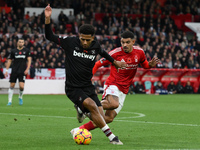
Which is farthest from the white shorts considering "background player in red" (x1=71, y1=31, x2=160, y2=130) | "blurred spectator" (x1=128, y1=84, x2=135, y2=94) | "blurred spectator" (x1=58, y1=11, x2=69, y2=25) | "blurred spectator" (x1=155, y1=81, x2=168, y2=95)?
"blurred spectator" (x1=58, y1=11, x2=69, y2=25)

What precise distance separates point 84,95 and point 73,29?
84.4 ft

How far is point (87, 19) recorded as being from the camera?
115 ft

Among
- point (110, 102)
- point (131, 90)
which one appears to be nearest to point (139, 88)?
point (131, 90)

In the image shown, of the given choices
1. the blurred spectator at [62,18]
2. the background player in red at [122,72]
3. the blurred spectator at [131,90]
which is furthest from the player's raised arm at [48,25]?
the blurred spectator at [62,18]

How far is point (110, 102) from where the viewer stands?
9656mm

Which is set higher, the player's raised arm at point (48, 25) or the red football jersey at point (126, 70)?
the player's raised arm at point (48, 25)

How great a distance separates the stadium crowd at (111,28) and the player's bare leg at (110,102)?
18.5 meters

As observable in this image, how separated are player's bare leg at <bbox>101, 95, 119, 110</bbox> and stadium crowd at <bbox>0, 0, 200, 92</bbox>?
1847 centimetres

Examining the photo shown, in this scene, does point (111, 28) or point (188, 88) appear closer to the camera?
point (188, 88)

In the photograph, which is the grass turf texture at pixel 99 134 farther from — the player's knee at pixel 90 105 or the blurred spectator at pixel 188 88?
the blurred spectator at pixel 188 88

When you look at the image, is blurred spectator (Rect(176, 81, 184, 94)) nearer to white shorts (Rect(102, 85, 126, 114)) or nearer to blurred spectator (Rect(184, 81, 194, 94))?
blurred spectator (Rect(184, 81, 194, 94))

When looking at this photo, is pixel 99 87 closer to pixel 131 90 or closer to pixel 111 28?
pixel 131 90

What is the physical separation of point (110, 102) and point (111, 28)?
25722mm

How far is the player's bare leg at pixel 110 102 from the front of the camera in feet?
31.4
